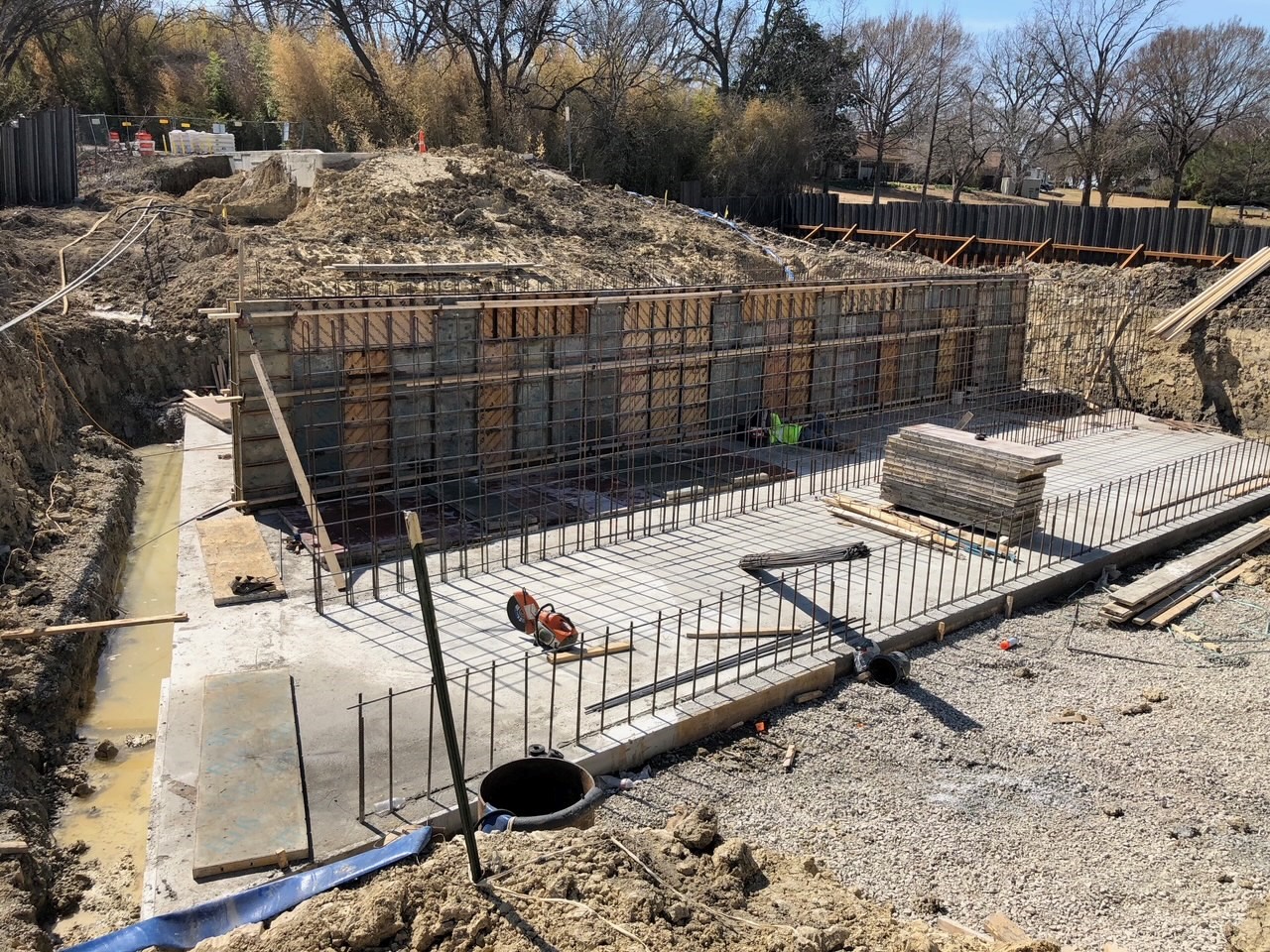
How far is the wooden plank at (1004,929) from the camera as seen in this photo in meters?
6.34

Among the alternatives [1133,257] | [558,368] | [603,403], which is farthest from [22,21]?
[1133,257]

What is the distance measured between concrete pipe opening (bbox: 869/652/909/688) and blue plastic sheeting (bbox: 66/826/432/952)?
513cm

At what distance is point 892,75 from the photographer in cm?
5075

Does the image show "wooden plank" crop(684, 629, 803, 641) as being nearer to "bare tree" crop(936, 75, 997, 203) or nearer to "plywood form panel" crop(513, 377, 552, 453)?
"plywood form panel" crop(513, 377, 552, 453)

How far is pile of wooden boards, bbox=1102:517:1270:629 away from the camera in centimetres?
1171

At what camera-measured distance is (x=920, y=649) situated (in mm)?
10688

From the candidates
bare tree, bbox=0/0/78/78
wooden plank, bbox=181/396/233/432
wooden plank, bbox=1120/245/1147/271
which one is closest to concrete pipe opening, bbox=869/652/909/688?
wooden plank, bbox=181/396/233/432

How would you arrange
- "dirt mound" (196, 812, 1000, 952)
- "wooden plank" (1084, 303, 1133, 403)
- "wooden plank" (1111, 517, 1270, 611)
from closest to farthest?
1. "dirt mound" (196, 812, 1000, 952)
2. "wooden plank" (1111, 517, 1270, 611)
3. "wooden plank" (1084, 303, 1133, 403)

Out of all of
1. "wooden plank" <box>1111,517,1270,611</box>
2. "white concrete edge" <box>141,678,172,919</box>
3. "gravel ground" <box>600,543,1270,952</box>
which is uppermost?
"wooden plank" <box>1111,517,1270,611</box>

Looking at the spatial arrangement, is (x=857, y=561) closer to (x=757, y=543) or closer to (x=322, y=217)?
(x=757, y=543)

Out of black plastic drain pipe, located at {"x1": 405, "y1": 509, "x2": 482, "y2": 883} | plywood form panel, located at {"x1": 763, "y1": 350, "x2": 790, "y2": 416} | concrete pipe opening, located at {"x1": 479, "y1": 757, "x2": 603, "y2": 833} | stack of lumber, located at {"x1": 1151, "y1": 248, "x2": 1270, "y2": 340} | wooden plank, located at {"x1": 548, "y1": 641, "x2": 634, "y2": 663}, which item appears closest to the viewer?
black plastic drain pipe, located at {"x1": 405, "y1": 509, "x2": 482, "y2": 883}

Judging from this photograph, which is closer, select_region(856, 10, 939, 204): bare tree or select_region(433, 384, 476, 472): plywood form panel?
select_region(433, 384, 476, 472): plywood form panel

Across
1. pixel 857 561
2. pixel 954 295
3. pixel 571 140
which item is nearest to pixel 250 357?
pixel 857 561

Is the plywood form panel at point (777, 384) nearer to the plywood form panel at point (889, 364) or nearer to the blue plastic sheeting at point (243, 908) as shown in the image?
the plywood form panel at point (889, 364)
